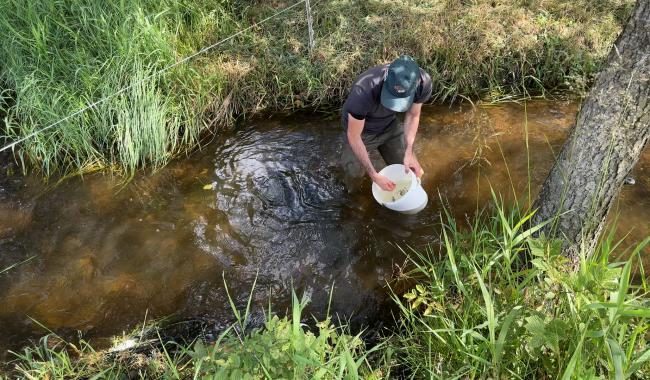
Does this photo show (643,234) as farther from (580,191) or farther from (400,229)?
(400,229)

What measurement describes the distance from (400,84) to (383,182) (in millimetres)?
703

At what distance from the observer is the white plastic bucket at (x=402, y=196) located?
2887 millimetres

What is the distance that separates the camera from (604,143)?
1.99m

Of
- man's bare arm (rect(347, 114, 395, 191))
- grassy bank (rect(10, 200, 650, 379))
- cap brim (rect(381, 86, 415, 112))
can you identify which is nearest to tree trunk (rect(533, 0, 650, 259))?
grassy bank (rect(10, 200, 650, 379))

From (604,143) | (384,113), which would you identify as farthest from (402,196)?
(604,143)

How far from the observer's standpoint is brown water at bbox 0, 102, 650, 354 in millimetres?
2930

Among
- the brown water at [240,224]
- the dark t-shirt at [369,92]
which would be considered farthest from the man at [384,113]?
the brown water at [240,224]

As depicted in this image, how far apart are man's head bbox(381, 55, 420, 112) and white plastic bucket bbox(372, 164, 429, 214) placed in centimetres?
50

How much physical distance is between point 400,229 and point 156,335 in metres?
1.80

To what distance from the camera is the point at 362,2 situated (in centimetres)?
541

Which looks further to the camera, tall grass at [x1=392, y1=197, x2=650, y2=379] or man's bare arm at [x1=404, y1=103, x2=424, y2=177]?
man's bare arm at [x1=404, y1=103, x2=424, y2=177]

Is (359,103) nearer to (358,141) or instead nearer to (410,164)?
(358,141)

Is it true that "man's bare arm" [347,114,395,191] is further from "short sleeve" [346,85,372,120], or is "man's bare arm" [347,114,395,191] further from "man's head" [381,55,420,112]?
Answer: "man's head" [381,55,420,112]

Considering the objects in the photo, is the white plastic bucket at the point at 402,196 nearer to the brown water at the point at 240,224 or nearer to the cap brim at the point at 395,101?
the brown water at the point at 240,224
